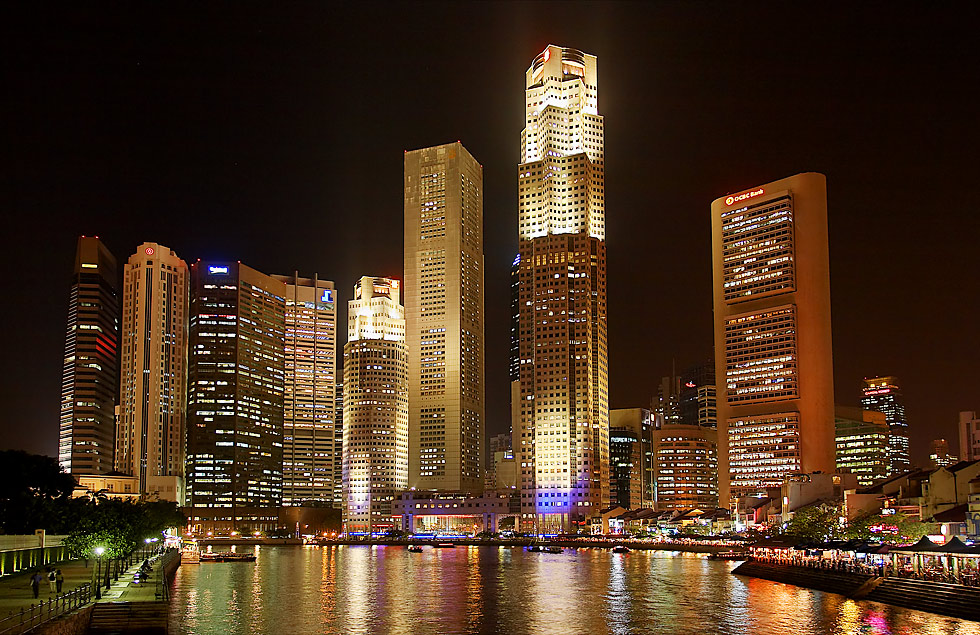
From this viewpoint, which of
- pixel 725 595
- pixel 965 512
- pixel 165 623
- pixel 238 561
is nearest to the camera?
pixel 165 623

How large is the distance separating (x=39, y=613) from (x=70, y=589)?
1785 cm

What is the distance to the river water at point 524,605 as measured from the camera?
6631cm

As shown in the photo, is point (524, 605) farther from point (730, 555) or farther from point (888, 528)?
point (730, 555)

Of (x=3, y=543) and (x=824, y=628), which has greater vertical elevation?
(x=3, y=543)

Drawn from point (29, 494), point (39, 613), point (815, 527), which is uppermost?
point (29, 494)

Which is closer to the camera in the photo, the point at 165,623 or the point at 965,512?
the point at 165,623

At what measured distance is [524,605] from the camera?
269 feet

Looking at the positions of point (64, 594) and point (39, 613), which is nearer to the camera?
point (39, 613)

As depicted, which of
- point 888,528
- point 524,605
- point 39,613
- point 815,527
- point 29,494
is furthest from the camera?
point 815,527

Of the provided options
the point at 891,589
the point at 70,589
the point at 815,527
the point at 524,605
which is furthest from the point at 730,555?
the point at 70,589

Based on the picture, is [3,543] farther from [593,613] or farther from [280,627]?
[593,613]

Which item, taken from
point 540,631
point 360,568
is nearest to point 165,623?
point 540,631

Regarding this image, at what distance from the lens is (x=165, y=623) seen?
56344 mm

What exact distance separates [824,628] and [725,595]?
2447 centimetres
